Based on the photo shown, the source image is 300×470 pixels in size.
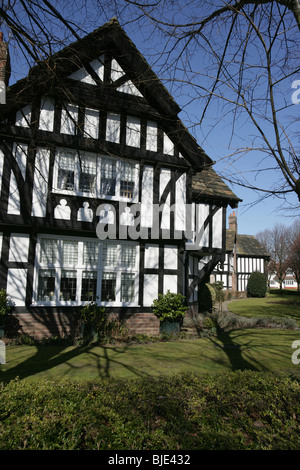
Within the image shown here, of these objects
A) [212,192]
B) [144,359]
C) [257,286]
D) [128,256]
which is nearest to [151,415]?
[144,359]

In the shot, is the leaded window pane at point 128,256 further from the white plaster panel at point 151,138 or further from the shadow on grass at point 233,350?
the shadow on grass at point 233,350

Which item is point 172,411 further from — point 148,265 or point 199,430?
point 148,265

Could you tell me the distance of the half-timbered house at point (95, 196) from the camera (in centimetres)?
1009

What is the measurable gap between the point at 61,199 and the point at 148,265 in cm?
385

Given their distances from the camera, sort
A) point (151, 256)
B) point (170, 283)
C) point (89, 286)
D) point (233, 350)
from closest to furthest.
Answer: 1. point (233, 350)
2. point (89, 286)
3. point (151, 256)
4. point (170, 283)

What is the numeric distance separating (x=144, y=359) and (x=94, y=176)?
6143mm

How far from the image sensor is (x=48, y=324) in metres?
10.3

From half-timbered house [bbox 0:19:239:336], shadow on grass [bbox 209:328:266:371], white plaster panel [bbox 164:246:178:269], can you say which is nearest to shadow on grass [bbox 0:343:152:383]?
half-timbered house [bbox 0:19:239:336]

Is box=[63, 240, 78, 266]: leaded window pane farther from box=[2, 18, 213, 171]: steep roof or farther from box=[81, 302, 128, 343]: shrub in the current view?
box=[2, 18, 213, 171]: steep roof

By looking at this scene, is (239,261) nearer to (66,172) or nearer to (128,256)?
(128,256)

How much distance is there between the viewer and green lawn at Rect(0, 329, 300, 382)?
22.8 feet

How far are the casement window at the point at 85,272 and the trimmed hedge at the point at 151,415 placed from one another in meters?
6.07

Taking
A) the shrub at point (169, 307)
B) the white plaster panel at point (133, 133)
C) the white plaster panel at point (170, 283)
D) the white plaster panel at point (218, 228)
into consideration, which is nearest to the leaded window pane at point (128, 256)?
the white plaster panel at point (170, 283)

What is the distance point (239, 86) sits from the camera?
5.76 meters
